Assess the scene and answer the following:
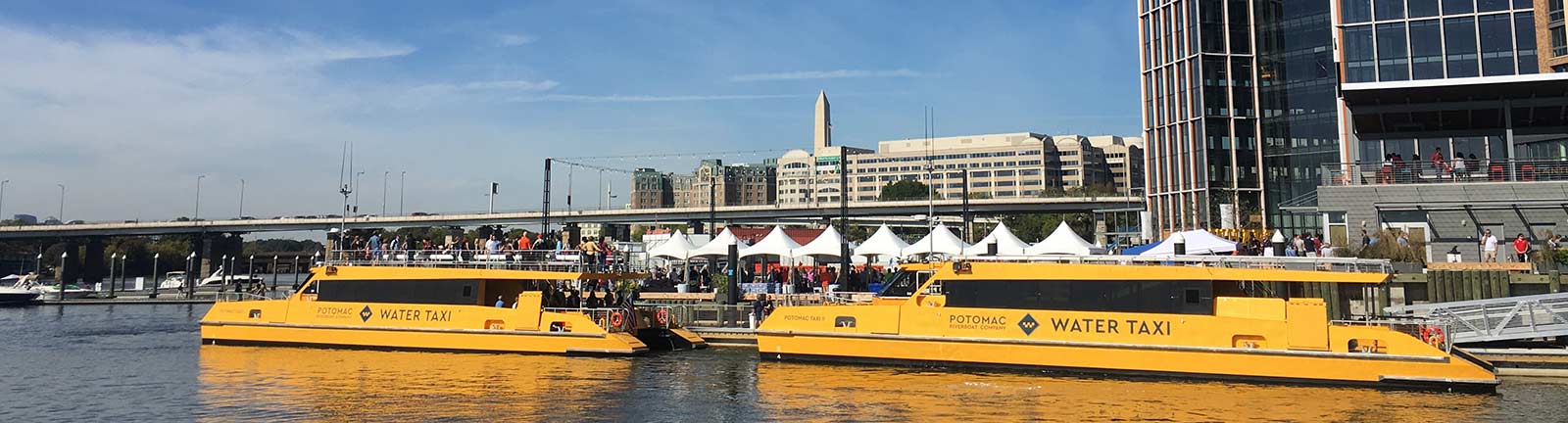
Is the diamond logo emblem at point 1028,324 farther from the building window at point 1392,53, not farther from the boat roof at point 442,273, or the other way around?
the building window at point 1392,53

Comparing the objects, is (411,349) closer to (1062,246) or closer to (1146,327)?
(1146,327)

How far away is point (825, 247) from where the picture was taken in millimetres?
32938

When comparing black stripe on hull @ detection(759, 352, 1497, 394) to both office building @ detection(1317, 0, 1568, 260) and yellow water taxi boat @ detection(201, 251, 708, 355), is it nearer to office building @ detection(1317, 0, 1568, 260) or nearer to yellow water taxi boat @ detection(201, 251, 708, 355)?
yellow water taxi boat @ detection(201, 251, 708, 355)

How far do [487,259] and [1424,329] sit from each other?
19.6 meters

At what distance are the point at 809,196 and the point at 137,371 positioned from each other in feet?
543

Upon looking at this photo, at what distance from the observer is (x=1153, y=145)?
65562 mm

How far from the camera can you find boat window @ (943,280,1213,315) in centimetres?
1875

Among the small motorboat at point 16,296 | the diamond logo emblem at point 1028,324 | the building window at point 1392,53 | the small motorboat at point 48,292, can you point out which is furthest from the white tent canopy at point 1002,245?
the small motorboat at point 48,292

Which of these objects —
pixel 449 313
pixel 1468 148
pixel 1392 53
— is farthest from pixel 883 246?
pixel 1392 53

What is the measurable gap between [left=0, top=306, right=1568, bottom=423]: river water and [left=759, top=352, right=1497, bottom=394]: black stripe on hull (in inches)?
9.0

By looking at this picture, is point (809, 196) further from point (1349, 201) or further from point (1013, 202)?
point (1349, 201)

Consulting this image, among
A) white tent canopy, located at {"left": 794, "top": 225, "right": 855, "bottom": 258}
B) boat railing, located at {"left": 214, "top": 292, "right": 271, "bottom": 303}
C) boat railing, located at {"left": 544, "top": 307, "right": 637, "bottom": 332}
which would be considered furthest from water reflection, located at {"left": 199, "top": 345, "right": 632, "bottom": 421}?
white tent canopy, located at {"left": 794, "top": 225, "right": 855, "bottom": 258}

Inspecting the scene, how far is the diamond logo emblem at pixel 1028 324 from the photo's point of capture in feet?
64.0

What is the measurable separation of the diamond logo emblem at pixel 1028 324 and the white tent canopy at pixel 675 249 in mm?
16619
